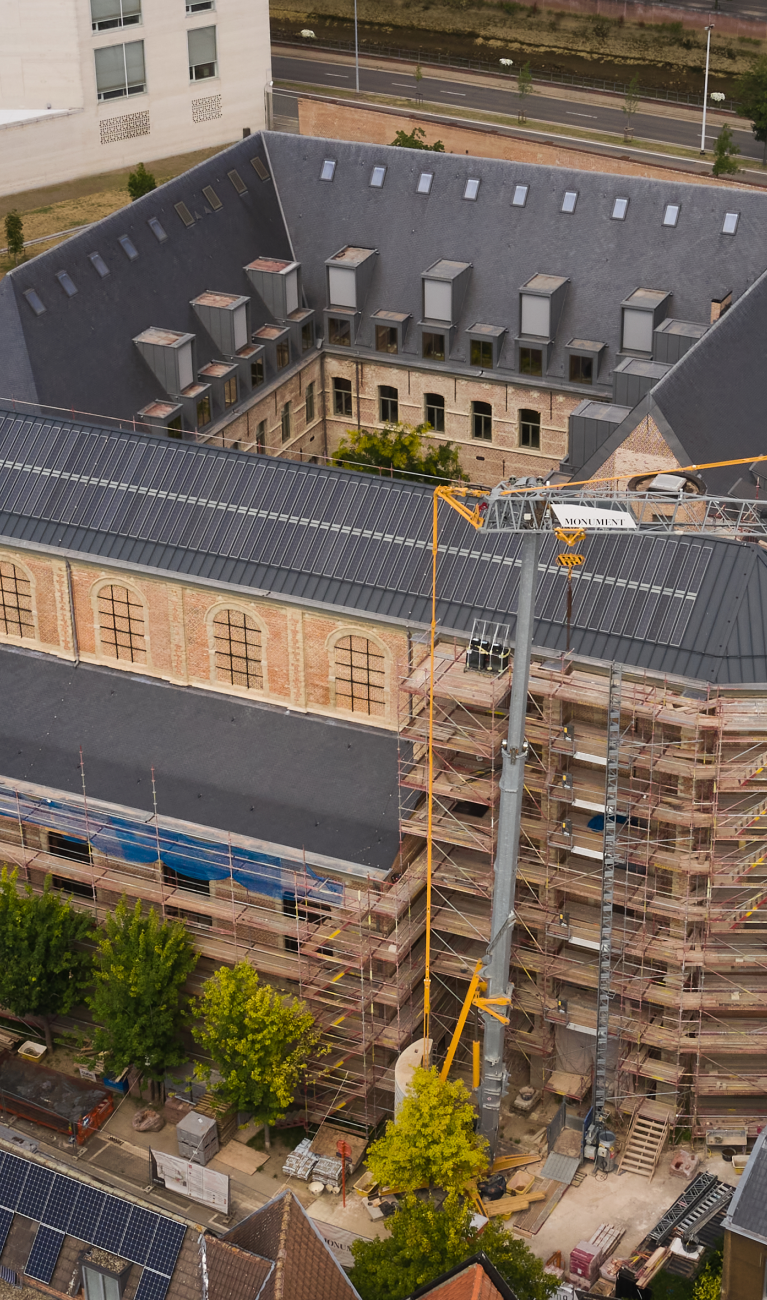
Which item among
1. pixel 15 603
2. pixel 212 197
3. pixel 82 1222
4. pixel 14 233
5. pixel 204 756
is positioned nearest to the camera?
pixel 82 1222

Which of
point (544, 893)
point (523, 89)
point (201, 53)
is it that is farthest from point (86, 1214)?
point (523, 89)

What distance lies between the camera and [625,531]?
54688 mm

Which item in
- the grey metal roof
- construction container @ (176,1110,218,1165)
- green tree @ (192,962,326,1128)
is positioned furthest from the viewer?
construction container @ (176,1110,218,1165)

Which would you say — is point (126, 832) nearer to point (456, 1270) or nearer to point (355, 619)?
point (355, 619)

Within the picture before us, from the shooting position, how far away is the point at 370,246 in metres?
93.7

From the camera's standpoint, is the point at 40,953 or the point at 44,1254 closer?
the point at 44,1254

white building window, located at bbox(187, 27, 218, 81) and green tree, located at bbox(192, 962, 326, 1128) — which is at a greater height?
white building window, located at bbox(187, 27, 218, 81)

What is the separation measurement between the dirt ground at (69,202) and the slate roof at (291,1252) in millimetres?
75368

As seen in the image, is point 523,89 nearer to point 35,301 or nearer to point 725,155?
point 725,155

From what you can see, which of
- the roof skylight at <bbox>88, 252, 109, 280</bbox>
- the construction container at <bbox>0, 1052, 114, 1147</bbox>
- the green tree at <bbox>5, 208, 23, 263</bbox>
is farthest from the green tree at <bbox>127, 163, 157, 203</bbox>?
the construction container at <bbox>0, 1052, 114, 1147</bbox>

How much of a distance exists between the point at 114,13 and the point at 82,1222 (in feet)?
304

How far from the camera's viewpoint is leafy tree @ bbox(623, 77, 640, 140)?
458ft

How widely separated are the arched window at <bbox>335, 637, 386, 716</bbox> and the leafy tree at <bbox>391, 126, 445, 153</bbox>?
54.6 m

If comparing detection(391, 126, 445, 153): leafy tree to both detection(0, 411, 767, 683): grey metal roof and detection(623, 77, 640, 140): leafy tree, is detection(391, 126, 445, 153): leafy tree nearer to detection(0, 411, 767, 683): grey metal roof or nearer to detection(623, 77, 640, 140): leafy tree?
detection(623, 77, 640, 140): leafy tree
